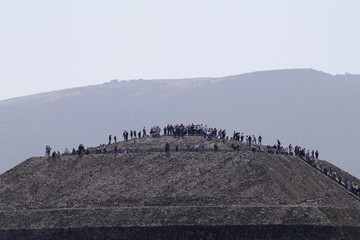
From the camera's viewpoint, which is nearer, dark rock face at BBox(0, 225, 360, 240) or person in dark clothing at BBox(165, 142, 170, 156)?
dark rock face at BBox(0, 225, 360, 240)

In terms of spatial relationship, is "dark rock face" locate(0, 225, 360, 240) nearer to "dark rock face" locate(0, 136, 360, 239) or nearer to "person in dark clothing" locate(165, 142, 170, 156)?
"dark rock face" locate(0, 136, 360, 239)

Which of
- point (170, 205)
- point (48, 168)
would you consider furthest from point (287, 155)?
point (48, 168)

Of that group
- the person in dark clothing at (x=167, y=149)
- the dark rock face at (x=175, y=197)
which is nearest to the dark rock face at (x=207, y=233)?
the dark rock face at (x=175, y=197)

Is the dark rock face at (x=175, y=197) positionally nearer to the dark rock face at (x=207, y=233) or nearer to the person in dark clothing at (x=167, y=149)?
the dark rock face at (x=207, y=233)

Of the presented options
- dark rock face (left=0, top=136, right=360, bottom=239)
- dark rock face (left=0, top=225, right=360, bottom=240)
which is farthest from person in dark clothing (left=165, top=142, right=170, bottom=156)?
dark rock face (left=0, top=225, right=360, bottom=240)

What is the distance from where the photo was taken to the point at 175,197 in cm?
8225

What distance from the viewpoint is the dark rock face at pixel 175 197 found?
74.8 m

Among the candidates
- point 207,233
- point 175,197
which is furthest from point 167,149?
point 207,233

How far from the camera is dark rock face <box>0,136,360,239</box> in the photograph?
74.8 metres

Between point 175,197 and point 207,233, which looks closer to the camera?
point 207,233

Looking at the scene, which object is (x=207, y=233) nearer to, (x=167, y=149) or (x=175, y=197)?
(x=175, y=197)

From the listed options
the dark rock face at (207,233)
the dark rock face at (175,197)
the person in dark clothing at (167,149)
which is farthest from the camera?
the person in dark clothing at (167,149)

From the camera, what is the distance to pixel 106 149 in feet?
329

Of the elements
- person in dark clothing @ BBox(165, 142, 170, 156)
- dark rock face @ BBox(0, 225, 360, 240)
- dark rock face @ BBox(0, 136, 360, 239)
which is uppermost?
person in dark clothing @ BBox(165, 142, 170, 156)
